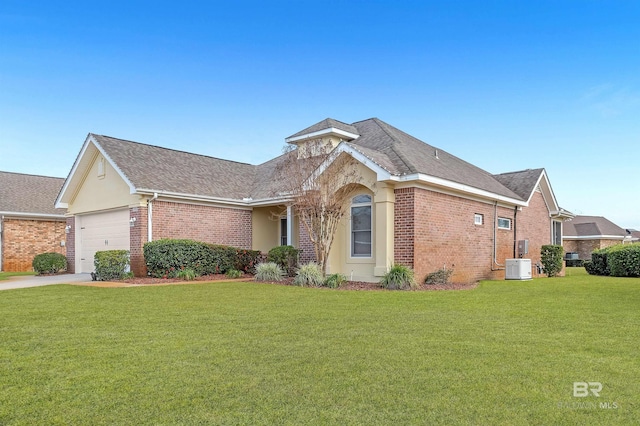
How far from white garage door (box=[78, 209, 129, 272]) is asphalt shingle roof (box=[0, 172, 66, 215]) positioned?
6.36m

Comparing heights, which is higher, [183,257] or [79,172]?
[79,172]

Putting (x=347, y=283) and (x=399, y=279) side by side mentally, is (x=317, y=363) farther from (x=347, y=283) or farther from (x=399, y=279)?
(x=347, y=283)

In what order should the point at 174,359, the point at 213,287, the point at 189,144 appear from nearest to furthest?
the point at 174,359, the point at 213,287, the point at 189,144

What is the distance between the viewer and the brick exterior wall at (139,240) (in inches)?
652

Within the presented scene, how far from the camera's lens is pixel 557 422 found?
3.50 metres

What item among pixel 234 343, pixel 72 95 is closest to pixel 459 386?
pixel 234 343

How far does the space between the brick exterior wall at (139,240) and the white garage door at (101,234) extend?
0.94 metres

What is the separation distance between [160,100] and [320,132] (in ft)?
25.9

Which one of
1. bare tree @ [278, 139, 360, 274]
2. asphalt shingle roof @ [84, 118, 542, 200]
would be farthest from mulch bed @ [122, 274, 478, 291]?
asphalt shingle roof @ [84, 118, 542, 200]

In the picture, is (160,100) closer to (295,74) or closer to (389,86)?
(295,74)

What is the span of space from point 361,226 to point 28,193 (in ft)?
70.0

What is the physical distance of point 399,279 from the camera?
12656 mm

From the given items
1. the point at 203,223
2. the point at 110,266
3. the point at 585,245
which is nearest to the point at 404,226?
the point at 203,223

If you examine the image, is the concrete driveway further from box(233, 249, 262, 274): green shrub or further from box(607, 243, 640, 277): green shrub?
box(607, 243, 640, 277): green shrub
